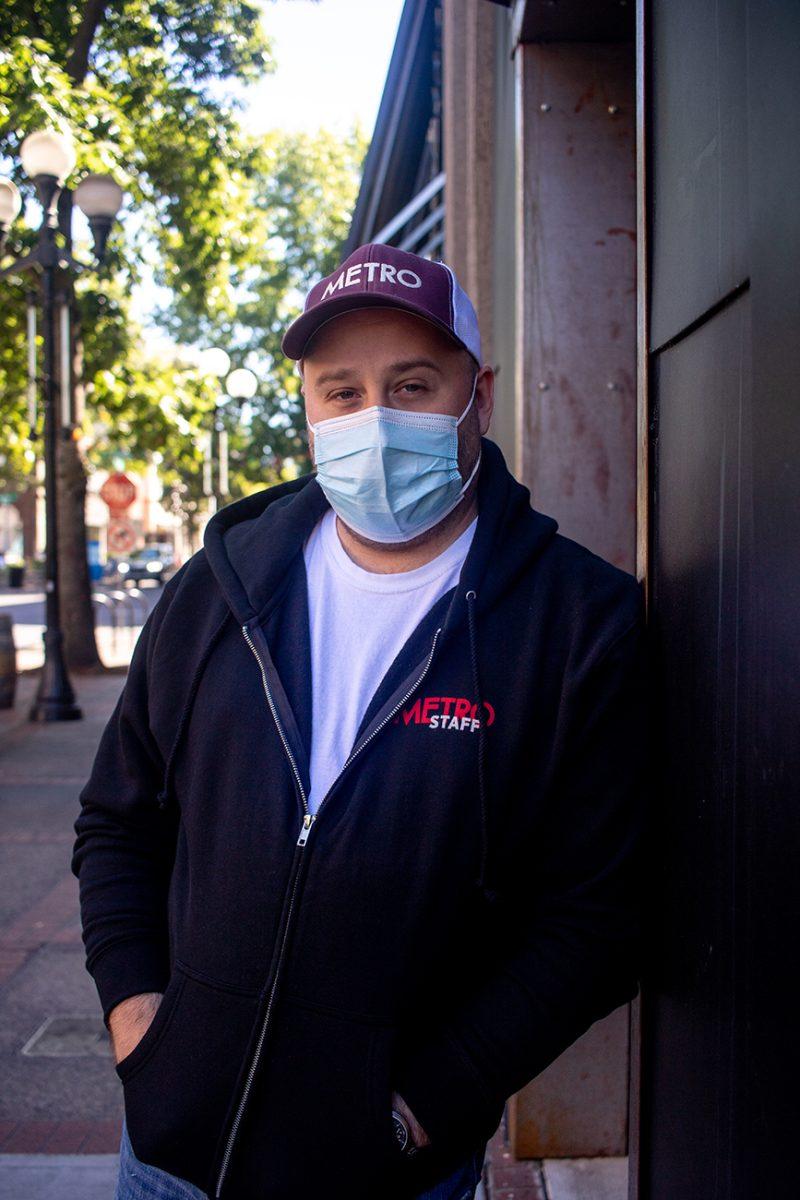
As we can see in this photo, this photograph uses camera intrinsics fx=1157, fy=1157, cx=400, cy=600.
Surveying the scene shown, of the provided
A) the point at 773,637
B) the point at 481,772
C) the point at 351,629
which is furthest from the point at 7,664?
the point at 773,637

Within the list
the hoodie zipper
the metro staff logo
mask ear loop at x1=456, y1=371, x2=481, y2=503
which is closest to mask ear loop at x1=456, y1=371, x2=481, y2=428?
mask ear loop at x1=456, y1=371, x2=481, y2=503

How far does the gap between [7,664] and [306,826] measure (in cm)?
1233

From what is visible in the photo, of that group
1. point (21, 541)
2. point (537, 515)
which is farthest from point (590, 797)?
point (21, 541)

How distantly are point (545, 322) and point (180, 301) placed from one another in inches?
651

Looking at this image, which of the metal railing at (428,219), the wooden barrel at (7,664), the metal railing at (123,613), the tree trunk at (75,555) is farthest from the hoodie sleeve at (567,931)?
the tree trunk at (75,555)

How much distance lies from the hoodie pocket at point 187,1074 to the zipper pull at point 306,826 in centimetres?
24

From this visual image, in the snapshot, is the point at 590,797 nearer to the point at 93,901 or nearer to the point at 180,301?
the point at 93,901

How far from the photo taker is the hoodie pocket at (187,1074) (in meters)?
1.72

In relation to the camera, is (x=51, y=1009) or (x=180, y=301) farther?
(x=180, y=301)

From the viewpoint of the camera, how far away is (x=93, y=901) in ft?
6.73

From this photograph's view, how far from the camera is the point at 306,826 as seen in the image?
176cm

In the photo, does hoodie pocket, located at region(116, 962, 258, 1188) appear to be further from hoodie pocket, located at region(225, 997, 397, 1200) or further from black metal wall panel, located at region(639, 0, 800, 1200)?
black metal wall panel, located at region(639, 0, 800, 1200)

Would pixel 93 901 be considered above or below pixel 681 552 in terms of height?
below

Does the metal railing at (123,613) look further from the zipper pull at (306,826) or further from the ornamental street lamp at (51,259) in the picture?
the zipper pull at (306,826)
